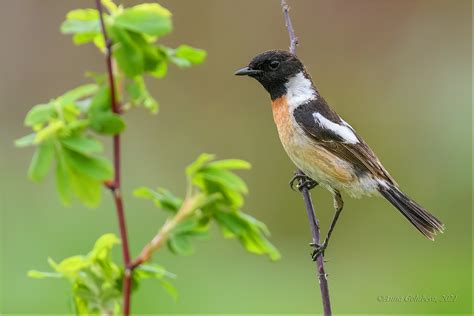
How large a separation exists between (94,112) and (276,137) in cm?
686

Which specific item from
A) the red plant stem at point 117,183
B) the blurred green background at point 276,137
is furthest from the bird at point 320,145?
the red plant stem at point 117,183

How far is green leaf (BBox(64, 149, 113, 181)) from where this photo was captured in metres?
1.38

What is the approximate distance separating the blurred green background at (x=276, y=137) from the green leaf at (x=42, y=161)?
433 centimetres

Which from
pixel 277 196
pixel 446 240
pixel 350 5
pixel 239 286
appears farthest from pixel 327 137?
pixel 350 5

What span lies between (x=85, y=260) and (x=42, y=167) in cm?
19

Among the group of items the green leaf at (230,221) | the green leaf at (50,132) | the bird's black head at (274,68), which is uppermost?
the bird's black head at (274,68)

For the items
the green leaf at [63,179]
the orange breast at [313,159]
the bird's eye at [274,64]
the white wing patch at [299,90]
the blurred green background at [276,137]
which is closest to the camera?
the green leaf at [63,179]

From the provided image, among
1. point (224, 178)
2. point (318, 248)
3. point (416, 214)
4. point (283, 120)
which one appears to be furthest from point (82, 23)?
point (283, 120)

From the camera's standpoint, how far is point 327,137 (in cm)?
408

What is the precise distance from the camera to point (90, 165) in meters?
1.40

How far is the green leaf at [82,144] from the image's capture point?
1362 millimetres

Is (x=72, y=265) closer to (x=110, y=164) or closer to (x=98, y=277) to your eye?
(x=98, y=277)

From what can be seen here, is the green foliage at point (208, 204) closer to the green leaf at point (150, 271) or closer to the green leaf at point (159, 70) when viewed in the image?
the green leaf at point (150, 271)

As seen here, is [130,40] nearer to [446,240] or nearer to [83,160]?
[83,160]
